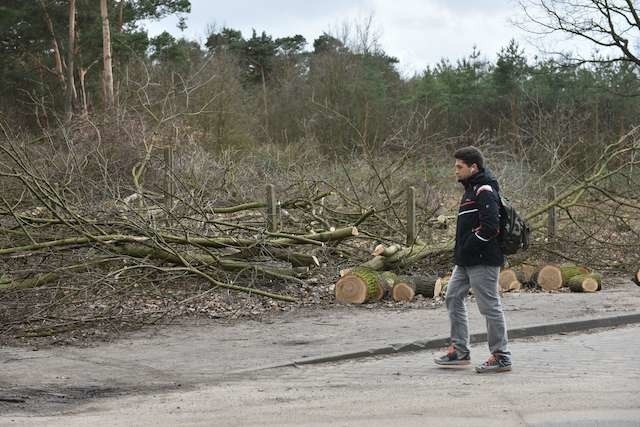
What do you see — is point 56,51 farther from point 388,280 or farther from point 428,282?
point 428,282

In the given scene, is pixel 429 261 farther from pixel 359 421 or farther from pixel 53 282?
pixel 359 421

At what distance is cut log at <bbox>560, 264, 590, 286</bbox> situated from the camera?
1228cm

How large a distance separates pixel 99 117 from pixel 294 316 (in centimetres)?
1321

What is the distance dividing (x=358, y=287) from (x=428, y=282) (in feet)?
3.50

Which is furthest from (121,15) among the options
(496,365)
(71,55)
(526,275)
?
(496,365)

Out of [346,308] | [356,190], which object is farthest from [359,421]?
[356,190]

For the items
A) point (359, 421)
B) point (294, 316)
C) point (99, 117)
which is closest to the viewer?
point (359, 421)

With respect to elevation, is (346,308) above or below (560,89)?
below

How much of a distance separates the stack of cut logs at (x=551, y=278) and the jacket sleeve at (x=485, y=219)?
5.81 metres

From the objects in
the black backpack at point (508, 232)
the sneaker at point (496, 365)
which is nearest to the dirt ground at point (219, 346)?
the sneaker at point (496, 365)

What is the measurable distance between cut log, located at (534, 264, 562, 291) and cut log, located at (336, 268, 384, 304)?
2.79 metres

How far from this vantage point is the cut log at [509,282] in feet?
39.8

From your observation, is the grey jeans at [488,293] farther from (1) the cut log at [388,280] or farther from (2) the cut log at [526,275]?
(2) the cut log at [526,275]

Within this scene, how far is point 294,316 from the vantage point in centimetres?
1000
